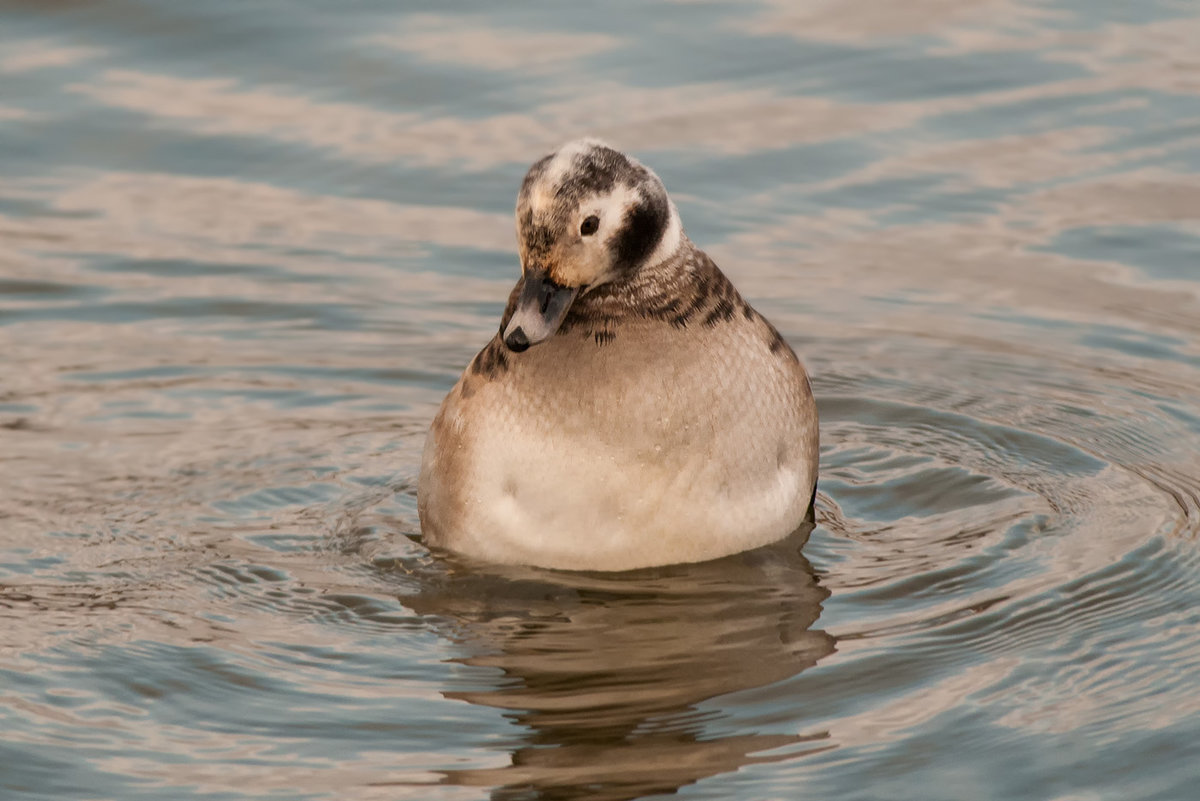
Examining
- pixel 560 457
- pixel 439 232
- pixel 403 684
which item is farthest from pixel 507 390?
pixel 439 232

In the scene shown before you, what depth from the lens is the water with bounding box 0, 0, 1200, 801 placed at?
6281mm

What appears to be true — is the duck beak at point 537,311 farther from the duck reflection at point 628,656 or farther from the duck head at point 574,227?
the duck reflection at point 628,656

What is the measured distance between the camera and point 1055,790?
584 cm

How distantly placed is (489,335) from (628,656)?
12.4ft

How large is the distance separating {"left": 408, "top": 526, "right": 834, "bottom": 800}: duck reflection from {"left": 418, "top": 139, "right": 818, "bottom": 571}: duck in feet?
0.47

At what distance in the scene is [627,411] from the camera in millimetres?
7188

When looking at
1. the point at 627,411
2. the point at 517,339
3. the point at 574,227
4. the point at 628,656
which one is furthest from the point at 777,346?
the point at 628,656

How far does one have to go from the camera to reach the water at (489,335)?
6281mm

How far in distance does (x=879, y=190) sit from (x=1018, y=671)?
5907 mm

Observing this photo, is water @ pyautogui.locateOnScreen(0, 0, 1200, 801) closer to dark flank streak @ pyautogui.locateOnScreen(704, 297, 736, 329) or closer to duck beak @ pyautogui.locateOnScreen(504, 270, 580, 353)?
dark flank streak @ pyautogui.locateOnScreen(704, 297, 736, 329)

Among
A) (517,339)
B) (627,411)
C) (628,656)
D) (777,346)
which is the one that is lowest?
(628,656)

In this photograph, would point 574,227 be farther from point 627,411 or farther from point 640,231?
point 627,411

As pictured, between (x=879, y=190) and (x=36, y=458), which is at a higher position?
(x=879, y=190)

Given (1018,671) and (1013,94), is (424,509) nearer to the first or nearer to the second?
(1018,671)
